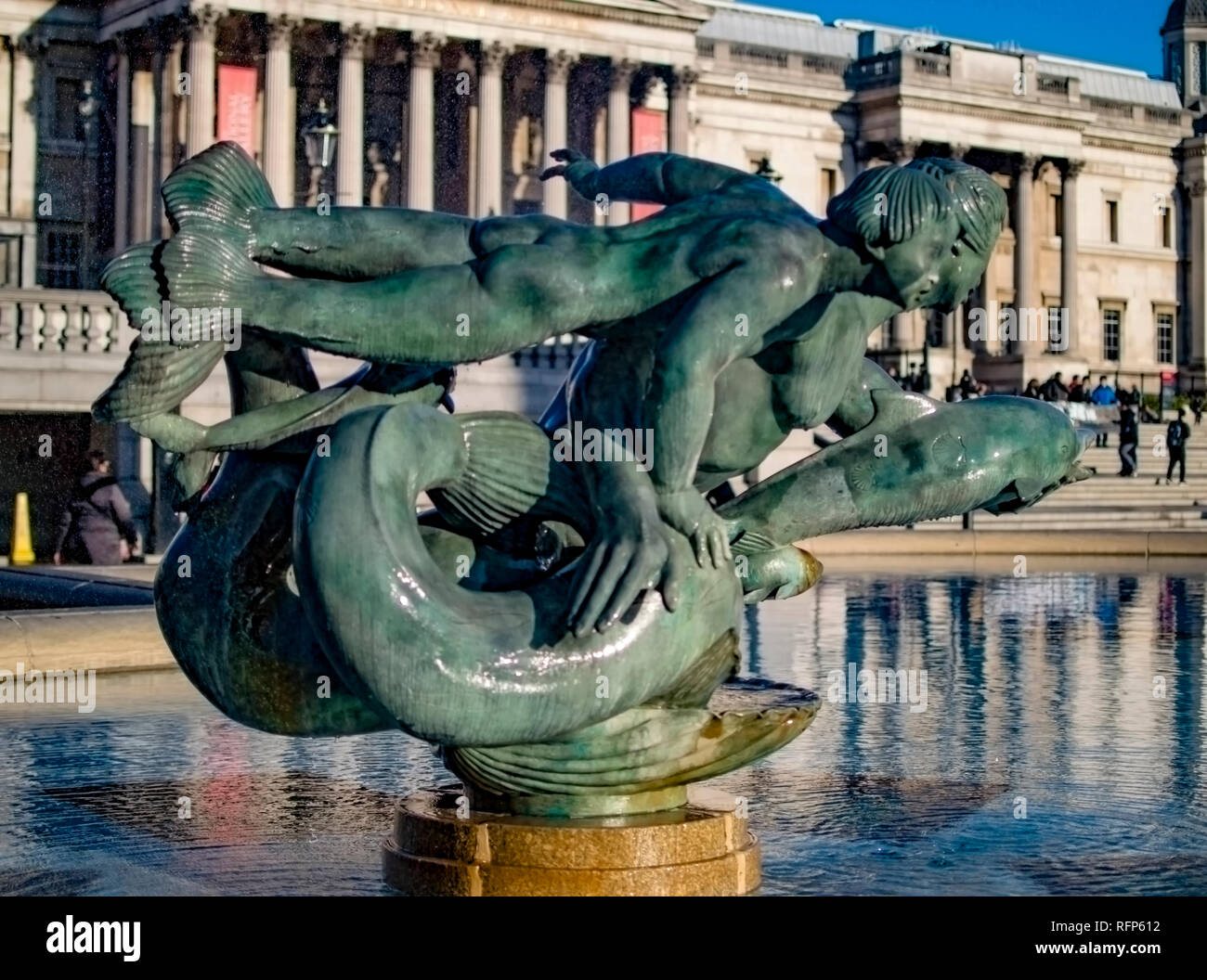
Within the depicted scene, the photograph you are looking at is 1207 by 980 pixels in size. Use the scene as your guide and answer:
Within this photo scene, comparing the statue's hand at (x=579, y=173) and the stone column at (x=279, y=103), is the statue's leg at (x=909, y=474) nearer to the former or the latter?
the statue's hand at (x=579, y=173)

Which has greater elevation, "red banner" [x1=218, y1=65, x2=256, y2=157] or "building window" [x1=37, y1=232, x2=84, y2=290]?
"red banner" [x1=218, y1=65, x2=256, y2=157]

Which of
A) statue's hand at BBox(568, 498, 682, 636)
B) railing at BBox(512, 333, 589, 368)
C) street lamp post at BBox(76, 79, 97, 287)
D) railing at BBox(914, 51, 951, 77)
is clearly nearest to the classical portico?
street lamp post at BBox(76, 79, 97, 287)

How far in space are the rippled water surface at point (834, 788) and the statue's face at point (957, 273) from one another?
1499 mm

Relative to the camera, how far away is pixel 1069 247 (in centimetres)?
7481

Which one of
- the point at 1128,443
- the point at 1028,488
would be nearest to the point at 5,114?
the point at 1128,443

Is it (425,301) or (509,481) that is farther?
(509,481)

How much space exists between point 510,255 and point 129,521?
17841mm

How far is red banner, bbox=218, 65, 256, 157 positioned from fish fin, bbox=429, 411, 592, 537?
48198mm

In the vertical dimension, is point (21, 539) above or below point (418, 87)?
below

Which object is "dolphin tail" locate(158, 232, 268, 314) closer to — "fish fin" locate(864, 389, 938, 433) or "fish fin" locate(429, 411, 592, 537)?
"fish fin" locate(429, 411, 592, 537)

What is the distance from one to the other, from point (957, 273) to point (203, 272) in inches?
70.5

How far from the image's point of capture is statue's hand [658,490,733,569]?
4984 mm

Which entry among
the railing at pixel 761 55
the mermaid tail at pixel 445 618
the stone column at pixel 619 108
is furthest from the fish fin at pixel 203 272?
the railing at pixel 761 55

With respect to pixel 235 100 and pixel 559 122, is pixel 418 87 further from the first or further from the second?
pixel 235 100
